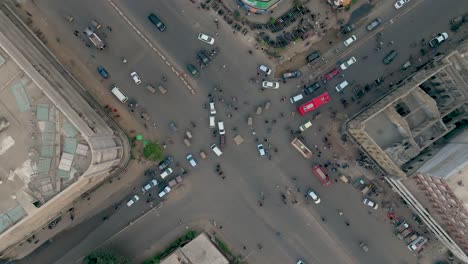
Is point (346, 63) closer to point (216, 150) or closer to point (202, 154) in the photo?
point (216, 150)

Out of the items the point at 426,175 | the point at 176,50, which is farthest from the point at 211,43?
the point at 426,175

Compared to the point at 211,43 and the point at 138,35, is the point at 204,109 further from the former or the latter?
the point at 138,35

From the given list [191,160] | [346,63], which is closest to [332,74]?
[346,63]

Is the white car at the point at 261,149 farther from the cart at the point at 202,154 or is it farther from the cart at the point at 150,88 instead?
the cart at the point at 150,88

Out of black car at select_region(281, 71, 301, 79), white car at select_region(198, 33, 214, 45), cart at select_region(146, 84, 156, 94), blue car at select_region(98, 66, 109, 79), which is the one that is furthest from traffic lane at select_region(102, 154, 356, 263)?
blue car at select_region(98, 66, 109, 79)

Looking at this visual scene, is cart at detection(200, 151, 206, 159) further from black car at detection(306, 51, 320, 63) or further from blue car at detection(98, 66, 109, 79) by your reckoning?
black car at detection(306, 51, 320, 63)

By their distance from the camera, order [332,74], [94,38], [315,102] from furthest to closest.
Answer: [332,74], [315,102], [94,38]

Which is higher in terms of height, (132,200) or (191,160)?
(132,200)

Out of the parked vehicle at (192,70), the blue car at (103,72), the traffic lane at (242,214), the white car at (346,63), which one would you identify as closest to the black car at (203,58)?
the parked vehicle at (192,70)
